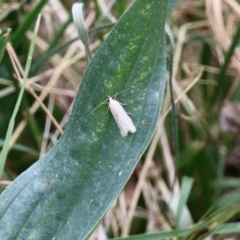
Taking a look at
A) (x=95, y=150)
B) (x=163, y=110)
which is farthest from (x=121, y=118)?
(x=163, y=110)

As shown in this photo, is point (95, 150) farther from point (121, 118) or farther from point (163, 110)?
point (163, 110)

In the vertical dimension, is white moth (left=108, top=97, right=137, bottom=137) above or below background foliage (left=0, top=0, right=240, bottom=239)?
above

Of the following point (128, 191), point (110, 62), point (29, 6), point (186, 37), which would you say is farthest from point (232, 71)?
point (110, 62)

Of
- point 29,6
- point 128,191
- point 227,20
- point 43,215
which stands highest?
point 29,6

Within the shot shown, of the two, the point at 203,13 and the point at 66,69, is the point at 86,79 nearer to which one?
the point at 66,69

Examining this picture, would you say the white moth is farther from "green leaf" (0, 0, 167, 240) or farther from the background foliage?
the background foliage

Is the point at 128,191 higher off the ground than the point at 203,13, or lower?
lower

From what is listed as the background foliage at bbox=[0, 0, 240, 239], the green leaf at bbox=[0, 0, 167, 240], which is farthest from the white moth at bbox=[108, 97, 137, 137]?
the background foliage at bbox=[0, 0, 240, 239]

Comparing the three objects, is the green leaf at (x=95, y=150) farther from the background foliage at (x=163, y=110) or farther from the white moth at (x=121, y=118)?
the background foliage at (x=163, y=110)
